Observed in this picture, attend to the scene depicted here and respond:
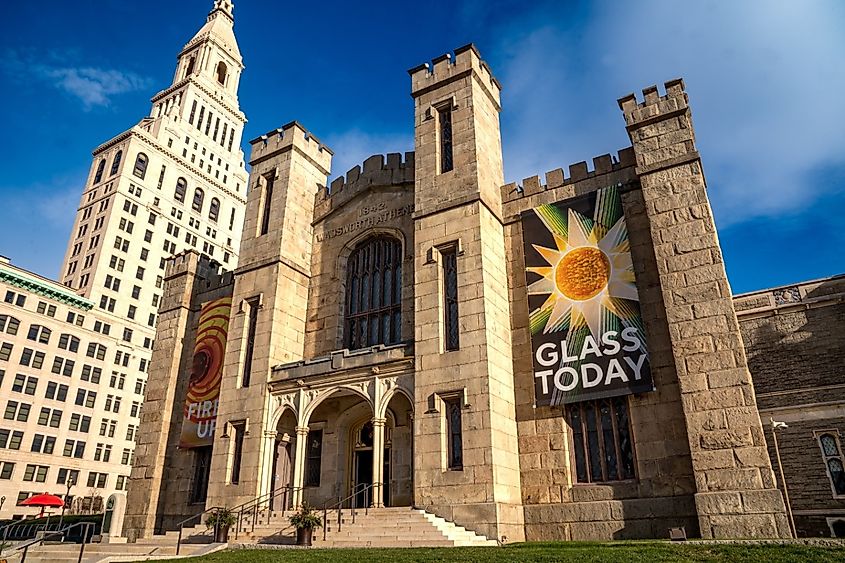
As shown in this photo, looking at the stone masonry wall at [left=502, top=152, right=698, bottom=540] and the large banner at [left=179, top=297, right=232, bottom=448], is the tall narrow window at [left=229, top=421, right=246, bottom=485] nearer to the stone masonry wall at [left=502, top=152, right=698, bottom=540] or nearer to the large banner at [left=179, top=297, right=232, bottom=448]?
the large banner at [left=179, top=297, right=232, bottom=448]

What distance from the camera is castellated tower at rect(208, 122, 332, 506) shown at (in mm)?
20844

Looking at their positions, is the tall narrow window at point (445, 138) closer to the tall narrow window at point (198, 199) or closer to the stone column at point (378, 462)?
the stone column at point (378, 462)

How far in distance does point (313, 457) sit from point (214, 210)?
59.2 meters

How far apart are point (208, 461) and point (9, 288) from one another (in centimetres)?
3964

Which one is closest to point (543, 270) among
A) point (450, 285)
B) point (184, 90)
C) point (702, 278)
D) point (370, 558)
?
point (450, 285)

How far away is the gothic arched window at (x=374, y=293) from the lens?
2238cm

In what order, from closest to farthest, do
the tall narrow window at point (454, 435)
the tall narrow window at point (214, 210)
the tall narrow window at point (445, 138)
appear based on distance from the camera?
the tall narrow window at point (454, 435)
the tall narrow window at point (445, 138)
the tall narrow window at point (214, 210)

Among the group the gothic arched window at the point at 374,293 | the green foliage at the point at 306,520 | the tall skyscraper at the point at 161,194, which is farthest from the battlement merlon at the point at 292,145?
the tall skyscraper at the point at 161,194

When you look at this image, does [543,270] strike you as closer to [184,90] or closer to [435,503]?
[435,503]

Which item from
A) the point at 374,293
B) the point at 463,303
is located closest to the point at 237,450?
the point at 374,293

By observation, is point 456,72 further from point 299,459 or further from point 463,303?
point 299,459

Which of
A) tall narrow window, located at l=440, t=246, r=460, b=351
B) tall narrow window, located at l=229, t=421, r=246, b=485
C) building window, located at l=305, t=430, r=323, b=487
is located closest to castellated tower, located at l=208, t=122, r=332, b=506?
tall narrow window, located at l=229, t=421, r=246, b=485

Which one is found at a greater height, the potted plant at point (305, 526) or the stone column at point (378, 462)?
the stone column at point (378, 462)

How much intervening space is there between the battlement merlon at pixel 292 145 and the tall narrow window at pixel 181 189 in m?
47.5
